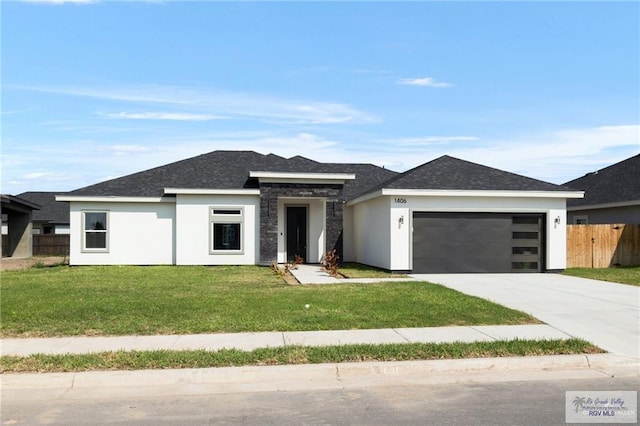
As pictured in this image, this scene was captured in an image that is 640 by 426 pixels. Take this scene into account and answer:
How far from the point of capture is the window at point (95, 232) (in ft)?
73.9

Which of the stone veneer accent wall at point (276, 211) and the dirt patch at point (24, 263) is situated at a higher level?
the stone veneer accent wall at point (276, 211)

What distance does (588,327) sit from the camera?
31.0ft

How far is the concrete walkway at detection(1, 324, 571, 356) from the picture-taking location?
25.9ft

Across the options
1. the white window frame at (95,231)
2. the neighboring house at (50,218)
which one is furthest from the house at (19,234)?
the white window frame at (95,231)

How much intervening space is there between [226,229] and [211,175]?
2692 millimetres

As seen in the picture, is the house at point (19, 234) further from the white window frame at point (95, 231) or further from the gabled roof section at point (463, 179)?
the gabled roof section at point (463, 179)

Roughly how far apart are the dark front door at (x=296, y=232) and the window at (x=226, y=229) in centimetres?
256

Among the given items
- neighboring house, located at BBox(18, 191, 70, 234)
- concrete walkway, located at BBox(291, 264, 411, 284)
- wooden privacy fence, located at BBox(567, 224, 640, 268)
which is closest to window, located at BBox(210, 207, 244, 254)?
concrete walkway, located at BBox(291, 264, 411, 284)

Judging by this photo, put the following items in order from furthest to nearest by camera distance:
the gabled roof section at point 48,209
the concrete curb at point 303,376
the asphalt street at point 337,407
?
the gabled roof section at point 48,209 < the concrete curb at point 303,376 < the asphalt street at point 337,407

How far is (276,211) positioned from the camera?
73.1 ft

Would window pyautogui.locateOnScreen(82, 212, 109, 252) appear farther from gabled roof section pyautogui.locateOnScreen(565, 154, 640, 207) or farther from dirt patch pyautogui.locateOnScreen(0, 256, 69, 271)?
gabled roof section pyautogui.locateOnScreen(565, 154, 640, 207)

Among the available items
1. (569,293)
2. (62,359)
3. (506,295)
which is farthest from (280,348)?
(569,293)

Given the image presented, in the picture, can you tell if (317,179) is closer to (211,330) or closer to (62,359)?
(211,330)

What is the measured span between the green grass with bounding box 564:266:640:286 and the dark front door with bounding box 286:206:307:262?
10525 millimetres
